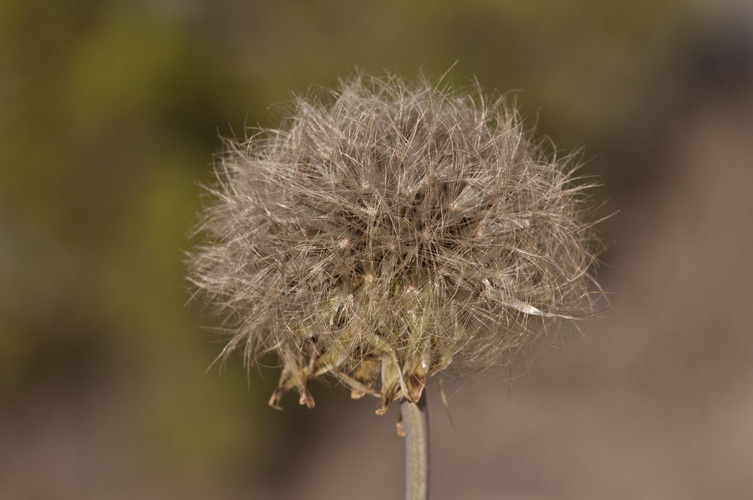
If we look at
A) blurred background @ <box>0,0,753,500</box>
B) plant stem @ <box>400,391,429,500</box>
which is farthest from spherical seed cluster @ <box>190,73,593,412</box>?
blurred background @ <box>0,0,753,500</box>

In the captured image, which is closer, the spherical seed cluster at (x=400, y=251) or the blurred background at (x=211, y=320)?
the spherical seed cluster at (x=400, y=251)

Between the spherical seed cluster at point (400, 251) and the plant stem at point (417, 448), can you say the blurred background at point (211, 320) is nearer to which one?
the spherical seed cluster at point (400, 251)

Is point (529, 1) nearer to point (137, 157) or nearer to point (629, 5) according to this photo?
point (629, 5)

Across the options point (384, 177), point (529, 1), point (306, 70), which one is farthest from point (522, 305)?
point (529, 1)

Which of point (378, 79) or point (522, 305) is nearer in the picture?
point (522, 305)

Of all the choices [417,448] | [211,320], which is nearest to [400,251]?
[417,448]

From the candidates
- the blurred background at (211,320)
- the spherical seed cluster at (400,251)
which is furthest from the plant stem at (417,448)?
the blurred background at (211,320)

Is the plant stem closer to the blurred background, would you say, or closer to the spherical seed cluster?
the spherical seed cluster
